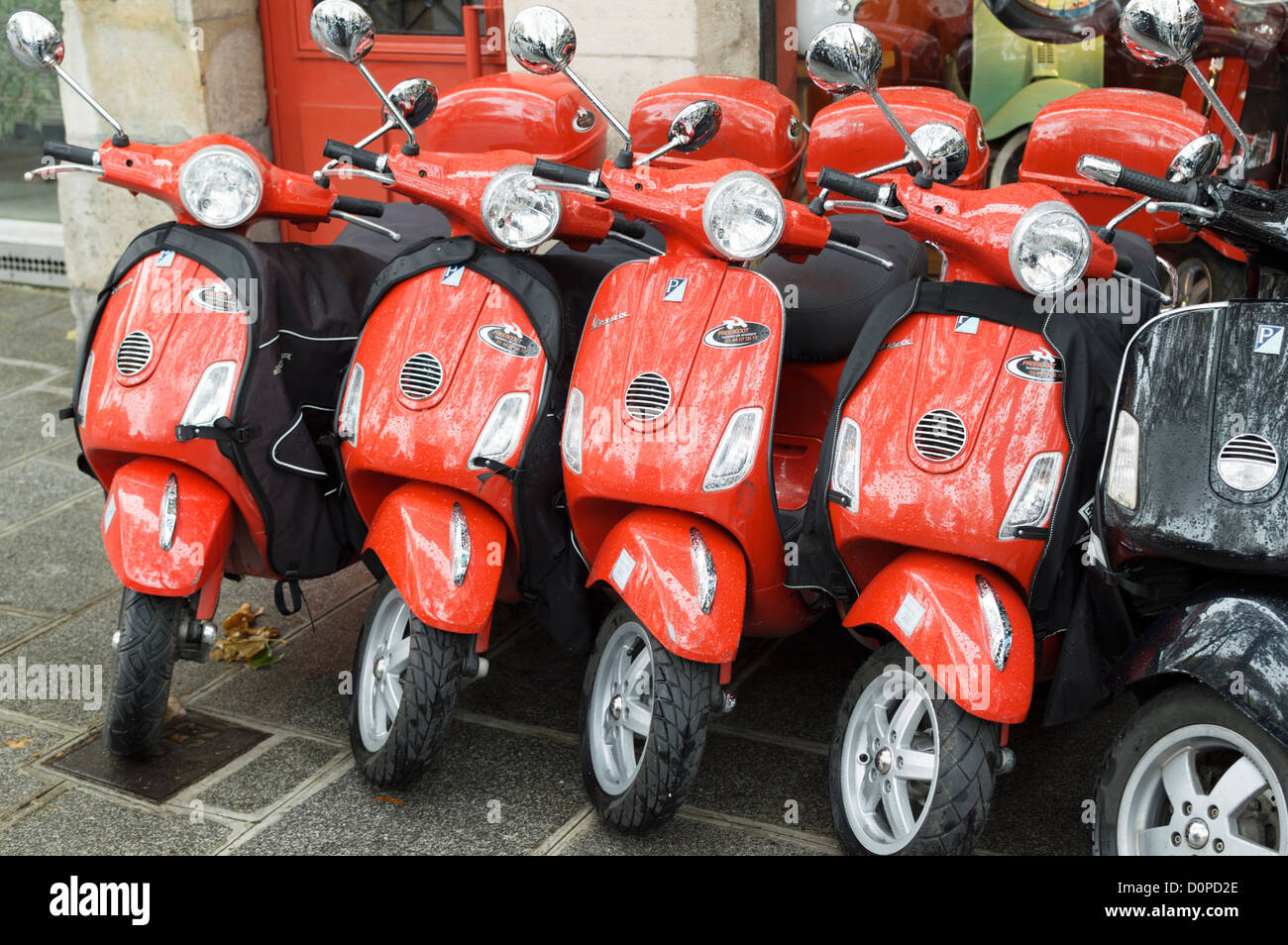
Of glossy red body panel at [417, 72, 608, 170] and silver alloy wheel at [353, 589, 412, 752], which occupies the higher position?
glossy red body panel at [417, 72, 608, 170]

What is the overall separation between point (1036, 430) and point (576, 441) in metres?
0.98

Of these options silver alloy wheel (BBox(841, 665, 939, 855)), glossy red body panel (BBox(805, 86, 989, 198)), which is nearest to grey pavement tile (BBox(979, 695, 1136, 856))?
silver alloy wheel (BBox(841, 665, 939, 855))

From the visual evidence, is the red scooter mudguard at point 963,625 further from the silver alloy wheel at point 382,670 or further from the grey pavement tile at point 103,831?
the grey pavement tile at point 103,831

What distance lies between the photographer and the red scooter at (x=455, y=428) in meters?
3.22

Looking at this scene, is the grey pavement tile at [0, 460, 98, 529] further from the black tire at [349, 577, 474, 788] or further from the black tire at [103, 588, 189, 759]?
the black tire at [349, 577, 474, 788]

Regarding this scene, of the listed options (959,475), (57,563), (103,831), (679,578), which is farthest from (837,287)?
(57,563)

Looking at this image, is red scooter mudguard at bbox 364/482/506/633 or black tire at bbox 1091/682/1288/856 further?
red scooter mudguard at bbox 364/482/506/633

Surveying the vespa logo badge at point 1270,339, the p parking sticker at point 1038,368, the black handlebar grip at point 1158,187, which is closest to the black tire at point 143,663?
the p parking sticker at point 1038,368

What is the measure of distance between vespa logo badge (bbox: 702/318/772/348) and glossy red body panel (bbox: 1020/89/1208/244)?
1.08m

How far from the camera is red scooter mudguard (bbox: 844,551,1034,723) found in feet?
8.94

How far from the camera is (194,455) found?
11.1ft

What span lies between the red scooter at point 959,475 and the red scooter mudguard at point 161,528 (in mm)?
1399

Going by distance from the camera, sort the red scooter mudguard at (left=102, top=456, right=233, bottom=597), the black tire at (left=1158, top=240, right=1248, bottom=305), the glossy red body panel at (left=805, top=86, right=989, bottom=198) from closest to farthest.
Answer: the red scooter mudguard at (left=102, top=456, right=233, bottom=597), the glossy red body panel at (left=805, top=86, right=989, bottom=198), the black tire at (left=1158, top=240, right=1248, bottom=305)

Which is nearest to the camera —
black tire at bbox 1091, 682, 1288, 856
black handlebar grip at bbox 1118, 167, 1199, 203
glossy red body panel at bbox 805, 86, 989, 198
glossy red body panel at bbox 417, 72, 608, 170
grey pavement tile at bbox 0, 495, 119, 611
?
black tire at bbox 1091, 682, 1288, 856
